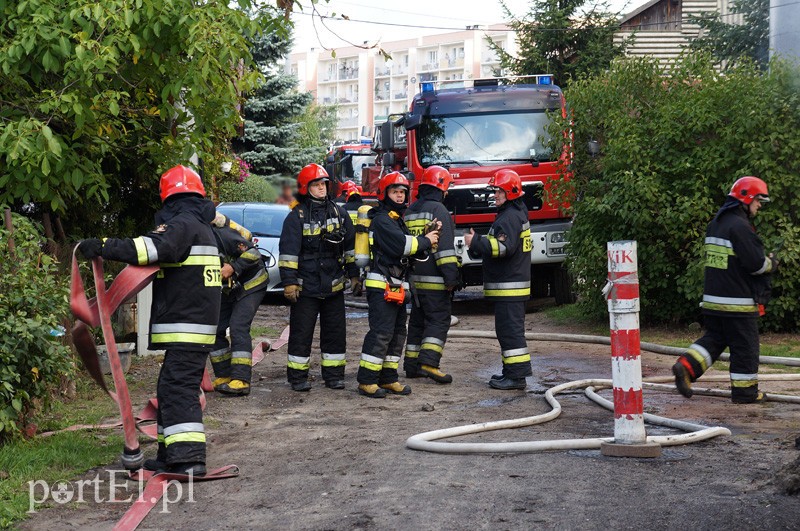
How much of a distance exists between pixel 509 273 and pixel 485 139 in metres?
6.14

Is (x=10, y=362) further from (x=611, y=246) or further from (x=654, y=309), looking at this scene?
(x=654, y=309)

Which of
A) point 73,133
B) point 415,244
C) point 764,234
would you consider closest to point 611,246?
point 415,244

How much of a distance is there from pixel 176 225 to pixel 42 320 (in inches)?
48.7

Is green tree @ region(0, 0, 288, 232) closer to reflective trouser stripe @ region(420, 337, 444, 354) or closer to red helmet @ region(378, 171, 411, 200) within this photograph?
red helmet @ region(378, 171, 411, 200)

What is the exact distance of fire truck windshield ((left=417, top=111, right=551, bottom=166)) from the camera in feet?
49.1

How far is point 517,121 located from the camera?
594 inches

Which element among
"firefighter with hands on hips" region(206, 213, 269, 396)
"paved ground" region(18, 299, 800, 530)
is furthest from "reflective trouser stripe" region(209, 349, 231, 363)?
"paved ground" region(18, 299, 800, 530)

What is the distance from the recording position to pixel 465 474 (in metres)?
5.65

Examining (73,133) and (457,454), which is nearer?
(457,454)

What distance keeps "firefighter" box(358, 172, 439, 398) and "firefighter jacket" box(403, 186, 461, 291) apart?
28 centimetres

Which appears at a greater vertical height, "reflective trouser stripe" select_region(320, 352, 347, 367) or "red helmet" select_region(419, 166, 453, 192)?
"red helmet" select_region(419, 166, 453, 192)

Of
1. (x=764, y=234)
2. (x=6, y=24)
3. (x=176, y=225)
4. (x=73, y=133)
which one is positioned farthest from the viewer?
(x=764, y=234)

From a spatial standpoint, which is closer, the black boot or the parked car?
the black boot

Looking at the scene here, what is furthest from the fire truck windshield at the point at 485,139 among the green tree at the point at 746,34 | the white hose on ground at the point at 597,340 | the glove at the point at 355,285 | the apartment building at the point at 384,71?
the apartment building at the point at 384,71
